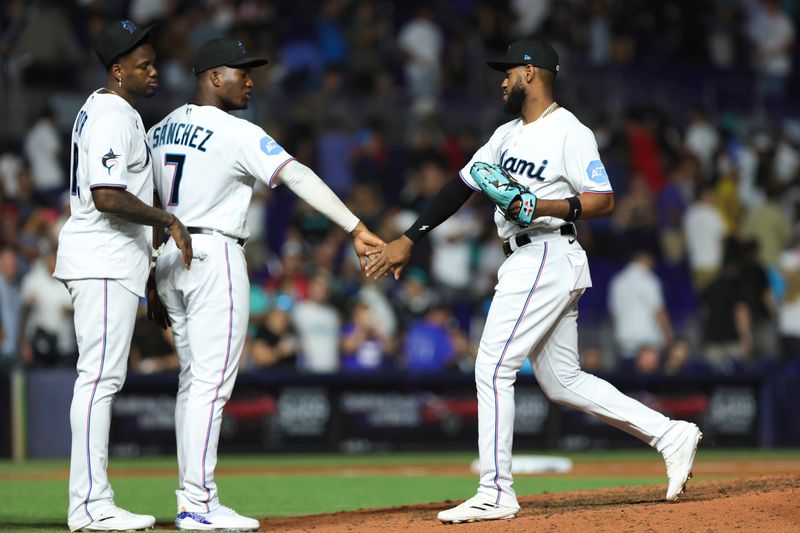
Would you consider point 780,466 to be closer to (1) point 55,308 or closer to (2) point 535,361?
(2) point 535,361

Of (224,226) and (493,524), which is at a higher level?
(224,226)

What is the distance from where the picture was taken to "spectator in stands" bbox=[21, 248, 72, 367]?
41.9ft

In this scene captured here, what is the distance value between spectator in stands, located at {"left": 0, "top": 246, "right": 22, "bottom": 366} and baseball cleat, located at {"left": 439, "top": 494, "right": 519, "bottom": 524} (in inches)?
313

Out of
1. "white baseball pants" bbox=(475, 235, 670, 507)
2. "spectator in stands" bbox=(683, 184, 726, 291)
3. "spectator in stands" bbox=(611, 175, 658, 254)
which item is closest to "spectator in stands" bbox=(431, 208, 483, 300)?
"spectator in stands" bbox=(611, 175, 658, 254)

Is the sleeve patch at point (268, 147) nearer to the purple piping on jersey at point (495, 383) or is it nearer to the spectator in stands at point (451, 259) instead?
the purple piping on jersey at point (495, 383)

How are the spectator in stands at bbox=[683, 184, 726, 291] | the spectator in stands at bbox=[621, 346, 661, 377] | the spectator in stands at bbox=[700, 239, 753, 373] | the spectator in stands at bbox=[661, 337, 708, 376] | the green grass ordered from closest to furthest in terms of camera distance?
the green grass → the spectator in stands at bbox=[661, 337, 708, 376] → the spectator in stands at bbox=[621, 346, 661, 377] → the spectator in stands at bbox=[700, 239, 753, 373] → the spectator in stands at bbox=[683, 184, 726, 291]

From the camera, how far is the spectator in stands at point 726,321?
14867mm

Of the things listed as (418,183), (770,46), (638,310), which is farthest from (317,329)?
(770,46)

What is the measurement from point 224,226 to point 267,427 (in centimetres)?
732

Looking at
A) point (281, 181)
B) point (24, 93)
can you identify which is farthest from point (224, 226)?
point (24, 93)

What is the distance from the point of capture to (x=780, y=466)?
1191cm

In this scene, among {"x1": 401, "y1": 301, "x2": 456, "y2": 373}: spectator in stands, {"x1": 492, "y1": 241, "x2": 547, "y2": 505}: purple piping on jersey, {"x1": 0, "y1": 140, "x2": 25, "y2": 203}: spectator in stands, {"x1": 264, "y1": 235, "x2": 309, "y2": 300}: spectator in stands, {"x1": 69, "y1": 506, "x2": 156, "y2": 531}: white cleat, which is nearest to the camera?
{"x1": 69, "y1": 506, "x2": 156, "y2": 531}: white cleat

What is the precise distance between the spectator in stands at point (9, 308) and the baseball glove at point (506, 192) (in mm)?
7897

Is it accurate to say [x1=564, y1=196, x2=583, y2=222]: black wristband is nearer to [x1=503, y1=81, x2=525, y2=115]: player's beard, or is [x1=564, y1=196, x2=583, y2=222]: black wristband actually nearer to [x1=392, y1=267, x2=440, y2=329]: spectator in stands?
[x1=503, y1=81, x2=525, y2=115]: player's beard
